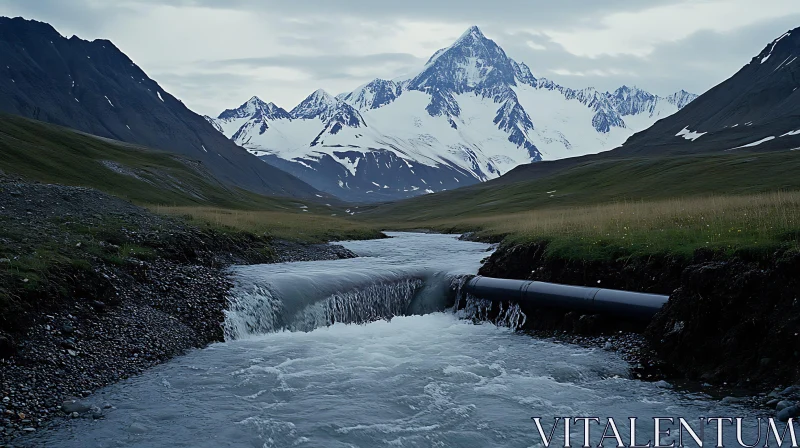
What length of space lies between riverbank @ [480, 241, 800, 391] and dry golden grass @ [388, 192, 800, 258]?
94 cm

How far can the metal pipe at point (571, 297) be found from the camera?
19328mm

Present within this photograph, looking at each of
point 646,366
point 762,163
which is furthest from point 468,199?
point 646,366

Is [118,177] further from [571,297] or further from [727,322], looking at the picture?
[727,322]

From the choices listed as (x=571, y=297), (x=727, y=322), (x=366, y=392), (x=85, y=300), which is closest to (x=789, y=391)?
(x=727, y=322)

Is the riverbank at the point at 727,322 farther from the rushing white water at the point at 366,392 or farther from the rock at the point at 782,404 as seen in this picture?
the rushing white water at the point at 366,392

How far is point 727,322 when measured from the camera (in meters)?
16.2

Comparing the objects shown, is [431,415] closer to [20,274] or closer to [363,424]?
[363,424]

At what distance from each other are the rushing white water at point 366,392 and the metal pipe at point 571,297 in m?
1.15

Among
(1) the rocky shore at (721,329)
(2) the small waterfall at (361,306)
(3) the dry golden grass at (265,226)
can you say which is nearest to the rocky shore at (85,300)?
(2) the small waterfall at (361,306)

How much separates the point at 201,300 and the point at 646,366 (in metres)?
15.5

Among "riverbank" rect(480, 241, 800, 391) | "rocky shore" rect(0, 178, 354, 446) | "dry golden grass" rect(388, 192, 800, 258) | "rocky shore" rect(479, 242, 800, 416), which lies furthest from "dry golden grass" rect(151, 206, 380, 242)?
"riverbank" rect(480, 241, 800, 391)

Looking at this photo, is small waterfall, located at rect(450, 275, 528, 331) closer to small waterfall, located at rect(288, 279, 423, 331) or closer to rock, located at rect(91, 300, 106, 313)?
small waterfall, located at rect(288, 279, 423, 331)

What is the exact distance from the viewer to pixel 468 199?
19325 centimetres

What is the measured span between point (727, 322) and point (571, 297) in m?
5.86
